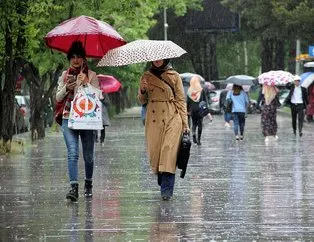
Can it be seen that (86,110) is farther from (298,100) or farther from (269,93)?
(298,100)

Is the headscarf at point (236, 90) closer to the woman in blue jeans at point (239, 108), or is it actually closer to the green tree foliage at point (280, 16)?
the woman in blue jeans at point (239, 108)

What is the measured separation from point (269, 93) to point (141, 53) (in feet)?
52.3

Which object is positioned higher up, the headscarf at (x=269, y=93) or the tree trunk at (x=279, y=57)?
the headscarf at (x=269, y=93)

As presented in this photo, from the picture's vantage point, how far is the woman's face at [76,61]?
40.9 ft

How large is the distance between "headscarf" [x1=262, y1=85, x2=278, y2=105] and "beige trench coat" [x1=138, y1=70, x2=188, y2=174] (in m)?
15.5

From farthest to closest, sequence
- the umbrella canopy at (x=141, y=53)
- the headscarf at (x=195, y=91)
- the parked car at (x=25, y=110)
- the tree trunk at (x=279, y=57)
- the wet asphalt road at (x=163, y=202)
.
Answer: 1. the tree trunk at (x=279, y=57)
2. the parked car at (x=25, y=110)
3. the headscarf at (x=195, y=91)
4. the umbrella canopy at (x=141, y=53)
5. the wet asphalt road at (x=163, y=202)

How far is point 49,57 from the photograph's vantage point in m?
28.9

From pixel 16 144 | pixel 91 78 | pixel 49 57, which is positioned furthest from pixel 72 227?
pixel 49 57

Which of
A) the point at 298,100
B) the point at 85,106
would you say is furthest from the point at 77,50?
the point at 298,100

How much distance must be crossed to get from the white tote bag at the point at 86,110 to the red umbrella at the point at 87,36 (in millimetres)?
717

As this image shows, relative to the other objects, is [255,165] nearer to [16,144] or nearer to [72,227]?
[16,144]

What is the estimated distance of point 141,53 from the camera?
12.3 meters

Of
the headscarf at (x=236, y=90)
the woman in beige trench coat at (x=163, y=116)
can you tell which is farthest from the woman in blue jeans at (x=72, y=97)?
the headscarf at (x=236, y=90)

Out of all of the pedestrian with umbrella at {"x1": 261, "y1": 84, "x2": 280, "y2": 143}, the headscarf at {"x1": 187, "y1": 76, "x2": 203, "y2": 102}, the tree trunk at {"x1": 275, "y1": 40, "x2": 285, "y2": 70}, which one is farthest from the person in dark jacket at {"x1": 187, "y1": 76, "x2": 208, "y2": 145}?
the tree trunk at {"x1": 275, "y1": 40, "x2": 285, "y2": 70}
